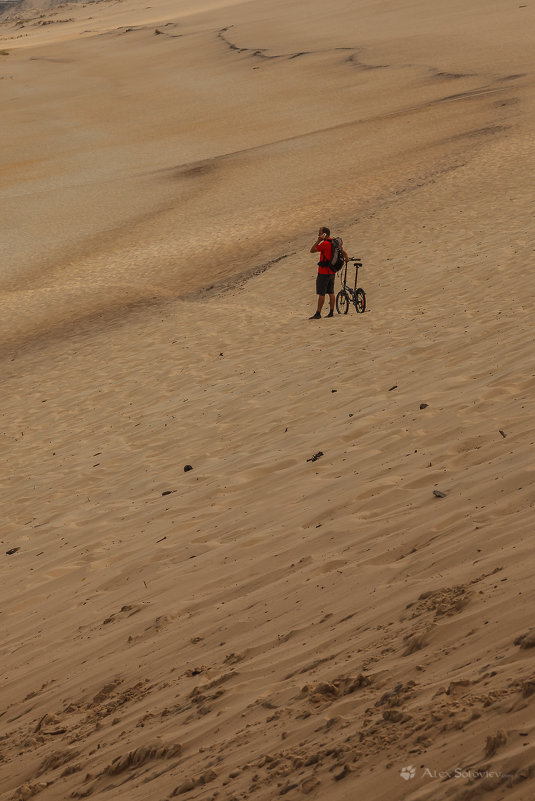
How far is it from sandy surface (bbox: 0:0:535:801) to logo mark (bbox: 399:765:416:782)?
2 cm

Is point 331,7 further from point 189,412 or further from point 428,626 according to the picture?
point 428,626

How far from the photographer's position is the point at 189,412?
983cm

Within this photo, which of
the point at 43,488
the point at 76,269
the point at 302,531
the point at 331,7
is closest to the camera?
the point at 302,531

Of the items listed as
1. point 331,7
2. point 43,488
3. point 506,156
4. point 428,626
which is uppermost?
point 331,7

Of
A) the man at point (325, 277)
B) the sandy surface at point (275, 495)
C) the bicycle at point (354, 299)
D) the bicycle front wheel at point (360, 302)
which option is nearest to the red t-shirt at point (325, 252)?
the man at point (325, 277)

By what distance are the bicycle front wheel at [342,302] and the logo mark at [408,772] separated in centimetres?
1011

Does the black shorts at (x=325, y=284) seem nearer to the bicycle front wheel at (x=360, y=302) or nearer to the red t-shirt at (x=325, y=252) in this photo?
the red t-shirt at (x=325, y=252)

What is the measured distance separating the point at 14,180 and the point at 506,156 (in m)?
16.7

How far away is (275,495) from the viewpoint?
6746 millimetres

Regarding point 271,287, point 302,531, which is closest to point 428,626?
point 302,531

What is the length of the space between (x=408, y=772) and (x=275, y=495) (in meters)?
3.63

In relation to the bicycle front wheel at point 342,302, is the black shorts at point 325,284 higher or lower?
higher

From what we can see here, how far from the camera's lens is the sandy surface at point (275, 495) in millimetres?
3736

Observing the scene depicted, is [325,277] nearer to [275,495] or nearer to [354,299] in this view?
[354,299]
